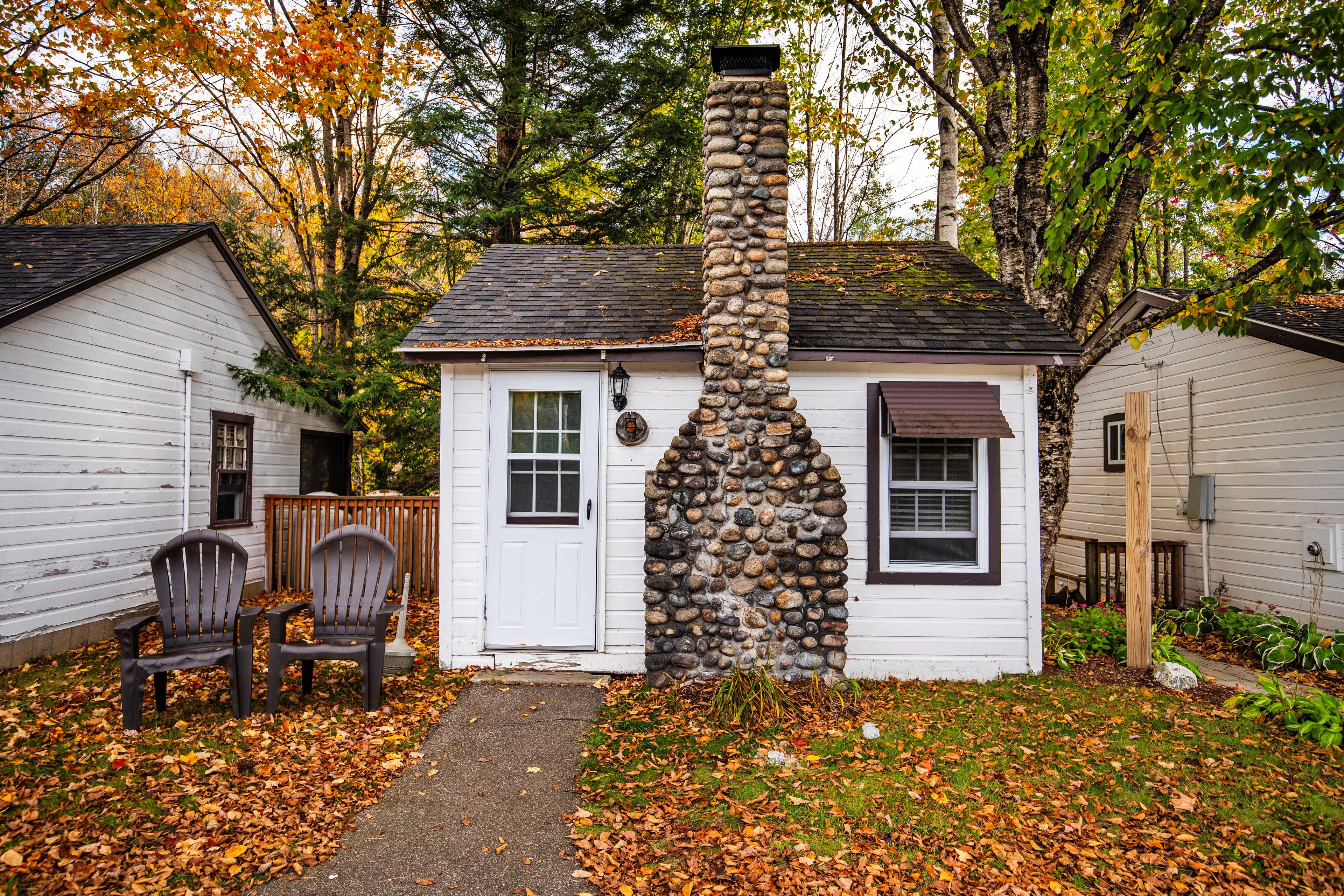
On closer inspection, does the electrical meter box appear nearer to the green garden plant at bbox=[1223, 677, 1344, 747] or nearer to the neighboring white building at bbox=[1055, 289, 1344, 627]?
the neighboring white building at bbox=[1055, 289, 1344, 627]

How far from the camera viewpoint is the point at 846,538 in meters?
5.79

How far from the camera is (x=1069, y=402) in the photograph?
725cm

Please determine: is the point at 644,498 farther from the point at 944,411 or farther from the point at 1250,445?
the point at 1250,445

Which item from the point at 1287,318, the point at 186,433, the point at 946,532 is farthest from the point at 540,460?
the point at 1287,318

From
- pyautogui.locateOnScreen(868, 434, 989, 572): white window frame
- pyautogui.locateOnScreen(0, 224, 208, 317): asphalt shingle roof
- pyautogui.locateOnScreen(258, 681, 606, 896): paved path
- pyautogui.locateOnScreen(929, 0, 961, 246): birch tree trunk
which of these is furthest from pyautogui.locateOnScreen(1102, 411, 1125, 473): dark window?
pyautogui.locateOnScreen(0, 224, 208, 317): asphalt shingle roof

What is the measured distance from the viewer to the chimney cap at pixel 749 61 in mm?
5469

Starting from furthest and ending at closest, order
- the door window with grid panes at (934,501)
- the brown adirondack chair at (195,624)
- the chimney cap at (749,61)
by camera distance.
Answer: the door window with grid panes at (934,501), the chimney cap at (749,61), the brown adirondack chair at (195,624)

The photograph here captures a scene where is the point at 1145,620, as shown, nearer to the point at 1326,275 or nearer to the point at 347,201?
the point at 1326,275

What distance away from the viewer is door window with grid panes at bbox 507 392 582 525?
232 inches

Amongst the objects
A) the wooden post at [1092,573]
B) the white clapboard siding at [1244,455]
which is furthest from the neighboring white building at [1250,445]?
the wooden post at [1092,573]

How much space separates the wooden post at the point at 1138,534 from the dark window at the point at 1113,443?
3955mm

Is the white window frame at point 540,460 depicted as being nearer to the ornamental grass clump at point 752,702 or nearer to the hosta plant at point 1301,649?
the ornamental grass clump at point 752,702

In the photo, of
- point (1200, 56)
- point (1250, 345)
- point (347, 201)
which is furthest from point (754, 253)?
point (347, 201)

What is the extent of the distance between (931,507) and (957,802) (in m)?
2.72
